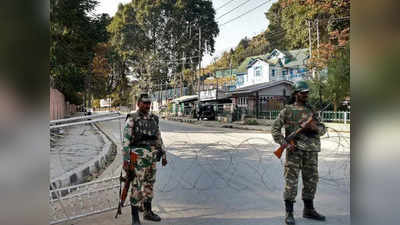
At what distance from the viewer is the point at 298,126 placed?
3.27 m

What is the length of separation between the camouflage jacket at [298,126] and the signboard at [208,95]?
3.44 ft

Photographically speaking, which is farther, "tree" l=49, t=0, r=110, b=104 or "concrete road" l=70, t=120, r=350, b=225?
"concrete road" l=70, t=120, r=350, b=225

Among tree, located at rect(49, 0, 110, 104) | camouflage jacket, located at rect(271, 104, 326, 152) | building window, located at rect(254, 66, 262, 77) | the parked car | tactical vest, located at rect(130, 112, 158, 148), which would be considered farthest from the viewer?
the parked car

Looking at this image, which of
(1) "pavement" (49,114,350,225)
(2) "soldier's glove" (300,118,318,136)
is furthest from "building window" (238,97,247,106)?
(2) "soldier's glove" (300,118,318,136)

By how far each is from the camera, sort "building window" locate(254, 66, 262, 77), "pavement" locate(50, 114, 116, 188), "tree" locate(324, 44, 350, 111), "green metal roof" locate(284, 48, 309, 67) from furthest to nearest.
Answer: "building window" locate(254, 66, 262, 77), "green metal roof" locate(284, 48, 309, 67), "tree" locate(324, 44, 350, 111), "pavement" locate(50, 114, 116, 188)

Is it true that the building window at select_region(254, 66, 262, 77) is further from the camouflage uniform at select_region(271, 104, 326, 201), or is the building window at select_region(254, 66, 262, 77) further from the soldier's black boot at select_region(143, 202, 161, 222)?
the soldier's black boot at select_region(143, 202, 161, 222)

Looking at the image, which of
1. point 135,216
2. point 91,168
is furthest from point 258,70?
point 91,168

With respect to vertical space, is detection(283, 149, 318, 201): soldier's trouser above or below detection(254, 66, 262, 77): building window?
below

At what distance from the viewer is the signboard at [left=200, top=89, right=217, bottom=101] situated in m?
4.04

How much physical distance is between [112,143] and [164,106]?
2.61 ft

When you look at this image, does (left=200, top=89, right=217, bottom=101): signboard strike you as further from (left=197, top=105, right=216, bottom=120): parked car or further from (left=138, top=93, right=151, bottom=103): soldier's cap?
(left=138, top=93, right=151, bottom=103): soldier's cap

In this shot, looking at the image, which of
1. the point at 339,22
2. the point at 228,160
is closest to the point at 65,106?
the point at 228,160

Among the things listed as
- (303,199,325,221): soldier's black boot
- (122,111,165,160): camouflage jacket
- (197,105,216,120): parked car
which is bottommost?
(303,199,325,221): soldier's black boot

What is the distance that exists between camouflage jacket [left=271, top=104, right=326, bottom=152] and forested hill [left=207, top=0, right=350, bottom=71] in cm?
90
